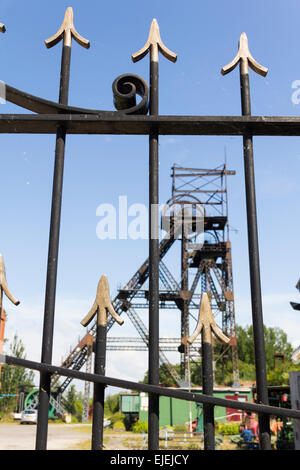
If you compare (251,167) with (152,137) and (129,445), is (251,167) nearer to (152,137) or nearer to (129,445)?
(152,137)

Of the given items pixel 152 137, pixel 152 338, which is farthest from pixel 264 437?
pixel 152 137

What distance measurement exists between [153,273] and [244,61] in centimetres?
152

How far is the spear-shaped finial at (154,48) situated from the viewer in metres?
2.65

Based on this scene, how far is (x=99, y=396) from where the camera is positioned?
7.41 ft

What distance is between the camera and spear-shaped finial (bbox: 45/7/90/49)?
2682 millimetres

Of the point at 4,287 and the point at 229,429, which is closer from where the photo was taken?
the point at 4,287

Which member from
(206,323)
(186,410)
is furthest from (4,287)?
(186,410)

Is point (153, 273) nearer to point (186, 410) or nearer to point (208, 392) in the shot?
point (208, 392)

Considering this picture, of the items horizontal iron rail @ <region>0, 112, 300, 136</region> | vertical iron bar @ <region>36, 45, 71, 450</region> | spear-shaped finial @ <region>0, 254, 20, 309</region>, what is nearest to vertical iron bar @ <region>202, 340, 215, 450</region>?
vertical iron bar @ <region>36, 45, 71, 450</region>

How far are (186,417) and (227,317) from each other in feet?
25.8

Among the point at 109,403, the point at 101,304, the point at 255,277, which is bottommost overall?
the point at 109,403

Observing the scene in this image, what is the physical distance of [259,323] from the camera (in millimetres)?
2342
